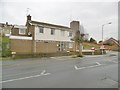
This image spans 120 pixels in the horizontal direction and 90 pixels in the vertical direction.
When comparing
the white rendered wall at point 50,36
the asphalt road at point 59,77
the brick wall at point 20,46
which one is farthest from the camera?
the white rendered wall at point 50,36

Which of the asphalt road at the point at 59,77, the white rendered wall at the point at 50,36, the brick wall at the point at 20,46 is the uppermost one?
the white rendered wall at the point at 50,36

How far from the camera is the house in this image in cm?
3200

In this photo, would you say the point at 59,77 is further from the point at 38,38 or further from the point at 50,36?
the point at 50,36

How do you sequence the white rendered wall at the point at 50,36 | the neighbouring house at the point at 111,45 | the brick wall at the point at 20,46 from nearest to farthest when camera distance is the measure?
1. the brick wall at the point at 20,46
2. the white rendered wall at the point at 50,36
3. the neighbouring house at the point at 111,45

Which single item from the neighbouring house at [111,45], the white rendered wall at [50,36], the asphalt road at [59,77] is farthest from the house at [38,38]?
the neighbouring house at [111,45]

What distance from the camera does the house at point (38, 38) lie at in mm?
32000

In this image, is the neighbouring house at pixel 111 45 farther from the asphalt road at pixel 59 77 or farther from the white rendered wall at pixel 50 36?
the asphalt road at pixel 59 77

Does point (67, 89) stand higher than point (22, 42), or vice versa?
point (22, 42)

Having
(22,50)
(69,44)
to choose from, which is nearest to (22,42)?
(22,50)

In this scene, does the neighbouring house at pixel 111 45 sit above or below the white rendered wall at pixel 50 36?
below

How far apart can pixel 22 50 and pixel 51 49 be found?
6.93m

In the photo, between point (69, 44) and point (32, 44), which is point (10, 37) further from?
point (69, 44)

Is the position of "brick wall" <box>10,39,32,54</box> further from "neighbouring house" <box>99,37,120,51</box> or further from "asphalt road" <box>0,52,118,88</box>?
"neighbouring house" <box>99,37,120,51</box>

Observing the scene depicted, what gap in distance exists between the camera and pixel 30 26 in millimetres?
34781
